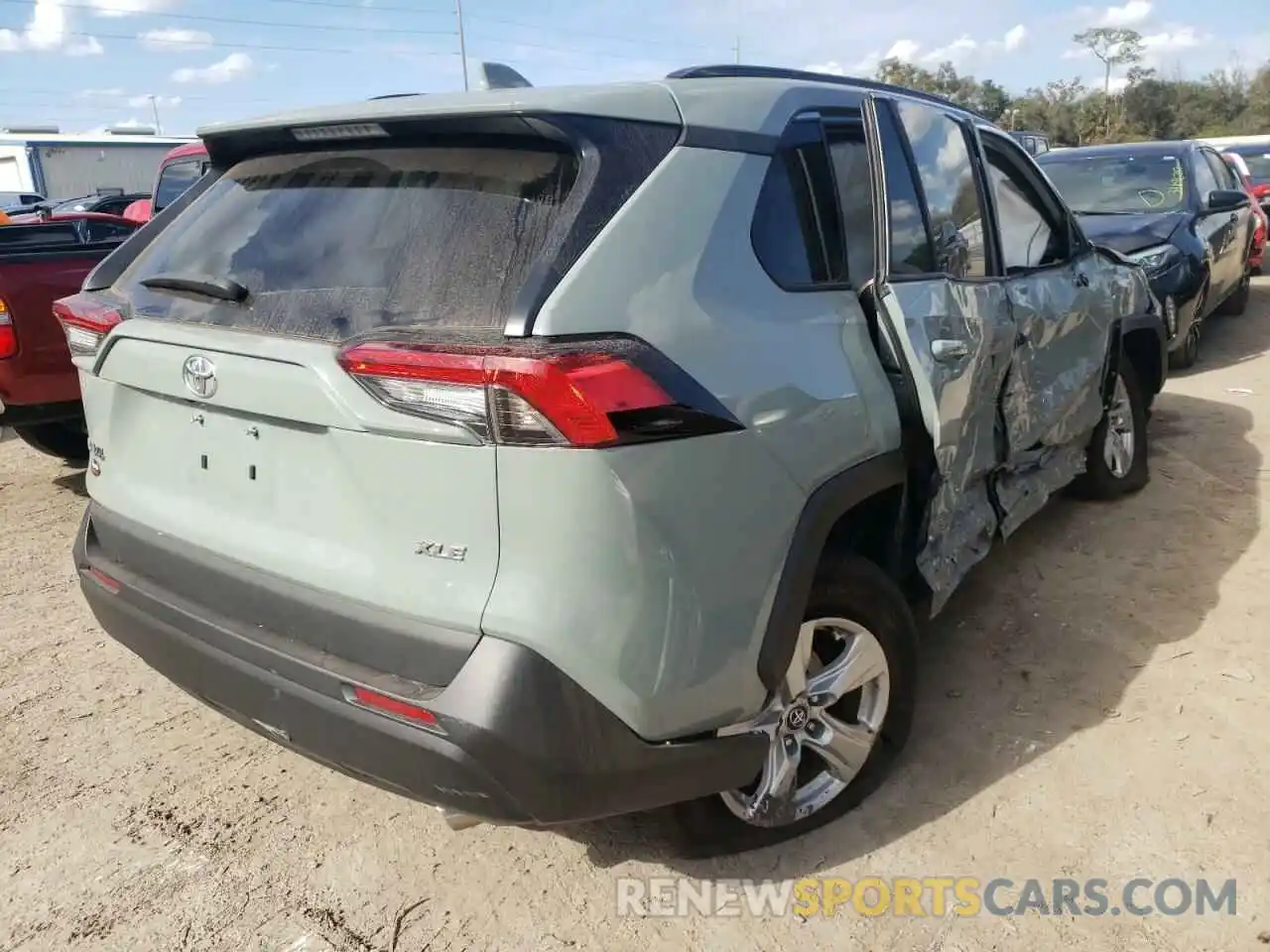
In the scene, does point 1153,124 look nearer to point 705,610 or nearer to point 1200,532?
point 1200,532

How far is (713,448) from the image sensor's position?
6.53 ft

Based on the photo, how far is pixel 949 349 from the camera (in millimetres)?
2773

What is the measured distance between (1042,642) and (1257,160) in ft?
50.4

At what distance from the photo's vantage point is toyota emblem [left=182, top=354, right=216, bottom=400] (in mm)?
2162

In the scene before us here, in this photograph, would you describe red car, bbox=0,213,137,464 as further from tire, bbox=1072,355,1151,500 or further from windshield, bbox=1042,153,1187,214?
windshield, bbox=1042,153,1187,214

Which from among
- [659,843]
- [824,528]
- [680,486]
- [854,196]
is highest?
[854,196]

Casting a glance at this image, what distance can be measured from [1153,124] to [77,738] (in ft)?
192

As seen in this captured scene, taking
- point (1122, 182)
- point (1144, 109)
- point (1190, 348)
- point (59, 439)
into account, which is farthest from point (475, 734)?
point (1144, 109)

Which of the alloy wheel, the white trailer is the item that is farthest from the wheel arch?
the white trailer

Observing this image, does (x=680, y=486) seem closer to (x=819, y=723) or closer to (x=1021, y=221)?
(x=819, y=723)

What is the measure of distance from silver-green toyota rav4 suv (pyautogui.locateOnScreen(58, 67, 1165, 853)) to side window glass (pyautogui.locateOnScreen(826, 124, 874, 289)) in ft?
0.04

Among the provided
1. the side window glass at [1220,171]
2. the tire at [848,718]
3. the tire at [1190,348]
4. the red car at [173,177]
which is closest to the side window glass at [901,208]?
the tire at [848,718]

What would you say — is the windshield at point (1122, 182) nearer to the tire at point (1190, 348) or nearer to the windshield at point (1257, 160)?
the tire at point (1190, 348)

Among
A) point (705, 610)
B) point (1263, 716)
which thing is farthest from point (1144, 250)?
point (705, 610)
